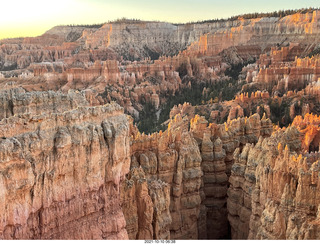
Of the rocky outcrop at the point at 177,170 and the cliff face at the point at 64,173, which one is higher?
the cliff face at the point at 64,173

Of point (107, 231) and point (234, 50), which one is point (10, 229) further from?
point (234, 50)

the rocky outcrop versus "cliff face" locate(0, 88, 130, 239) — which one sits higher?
"cliff face" locate(0, 88, 130, 239)

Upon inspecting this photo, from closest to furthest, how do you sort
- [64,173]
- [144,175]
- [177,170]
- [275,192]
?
[64,173] → [275,192] → [144,175] → [177,170]

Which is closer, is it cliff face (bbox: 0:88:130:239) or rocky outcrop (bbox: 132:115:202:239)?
cliff face (bbox: 0:88:130:239)

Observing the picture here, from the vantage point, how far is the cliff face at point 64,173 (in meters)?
7.03

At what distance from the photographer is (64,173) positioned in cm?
791

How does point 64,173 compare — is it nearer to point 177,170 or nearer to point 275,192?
point 177,170

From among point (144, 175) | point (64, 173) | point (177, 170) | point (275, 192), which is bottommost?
point (177, 170)

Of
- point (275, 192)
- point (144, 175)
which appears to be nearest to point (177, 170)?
point (144, 175)

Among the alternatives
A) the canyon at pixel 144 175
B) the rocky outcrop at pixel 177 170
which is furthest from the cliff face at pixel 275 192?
the rocky outcrop at pixel 177 170

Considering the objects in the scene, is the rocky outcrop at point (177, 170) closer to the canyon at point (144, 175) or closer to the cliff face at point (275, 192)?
the canyon at point (144, 175)

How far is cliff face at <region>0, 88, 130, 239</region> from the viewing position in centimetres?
703

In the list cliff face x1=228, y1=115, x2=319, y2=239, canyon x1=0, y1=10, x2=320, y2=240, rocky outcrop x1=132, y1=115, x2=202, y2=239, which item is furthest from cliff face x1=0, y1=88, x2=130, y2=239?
cliff face x1=228, y1=115, x2=319, y2=239

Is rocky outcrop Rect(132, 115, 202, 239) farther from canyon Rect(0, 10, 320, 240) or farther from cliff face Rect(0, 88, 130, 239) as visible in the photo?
cliff face Rect(0, 88, 130, 239)
